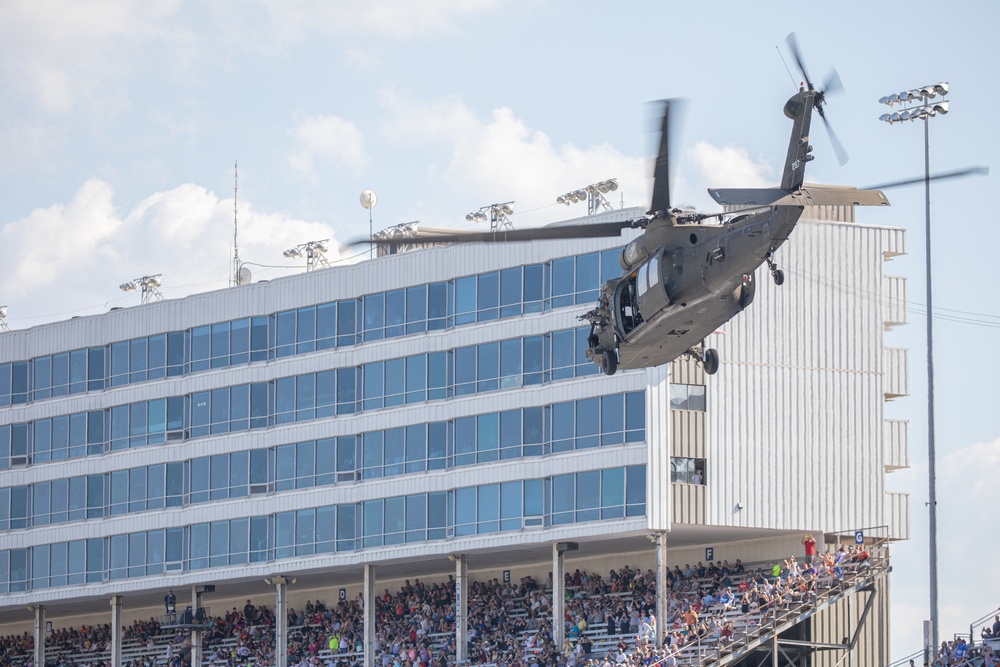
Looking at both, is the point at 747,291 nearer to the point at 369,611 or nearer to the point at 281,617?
the point at 369,611

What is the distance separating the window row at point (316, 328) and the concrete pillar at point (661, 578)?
27.1 feet

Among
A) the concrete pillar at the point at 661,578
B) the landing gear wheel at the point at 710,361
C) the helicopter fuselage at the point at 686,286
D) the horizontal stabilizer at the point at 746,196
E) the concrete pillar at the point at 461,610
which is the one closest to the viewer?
the horizontal stabilizer at the point at 746,196

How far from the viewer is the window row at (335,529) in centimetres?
6412

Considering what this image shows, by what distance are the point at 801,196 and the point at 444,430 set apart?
33914mm

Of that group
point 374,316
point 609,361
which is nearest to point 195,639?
point 374,316

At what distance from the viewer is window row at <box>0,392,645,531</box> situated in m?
64.4

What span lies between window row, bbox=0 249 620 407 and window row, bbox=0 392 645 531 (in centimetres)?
362

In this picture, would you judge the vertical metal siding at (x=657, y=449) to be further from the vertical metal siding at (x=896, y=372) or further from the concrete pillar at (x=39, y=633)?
the concrete pillar at (x=39, y=633)

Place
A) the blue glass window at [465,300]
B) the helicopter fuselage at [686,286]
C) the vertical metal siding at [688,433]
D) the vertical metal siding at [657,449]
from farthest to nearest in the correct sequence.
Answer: the blue glass window at [465,300] < the vertical metal siding at [688,433] < the vertical metal siding at [657,449] < the helicopter fuselage at [686,286]

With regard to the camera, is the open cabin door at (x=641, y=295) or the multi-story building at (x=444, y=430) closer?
the open cabin door at (x=641, y=295)

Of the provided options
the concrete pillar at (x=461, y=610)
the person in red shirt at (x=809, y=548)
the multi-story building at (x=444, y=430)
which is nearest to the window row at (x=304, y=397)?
the multi-story building at (x=444, y=430)

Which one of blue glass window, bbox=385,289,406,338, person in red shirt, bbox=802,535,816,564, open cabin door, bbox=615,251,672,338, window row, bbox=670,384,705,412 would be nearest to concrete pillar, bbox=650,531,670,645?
window row, bbox=670,384,705,412

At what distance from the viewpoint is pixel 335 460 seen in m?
71.4

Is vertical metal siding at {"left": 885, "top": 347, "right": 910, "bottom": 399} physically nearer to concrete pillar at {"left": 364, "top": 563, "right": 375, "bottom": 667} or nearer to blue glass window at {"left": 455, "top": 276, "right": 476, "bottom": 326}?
blue glass window at {"left": 455, "top": 276, "right": 476, "bottom": 326}
